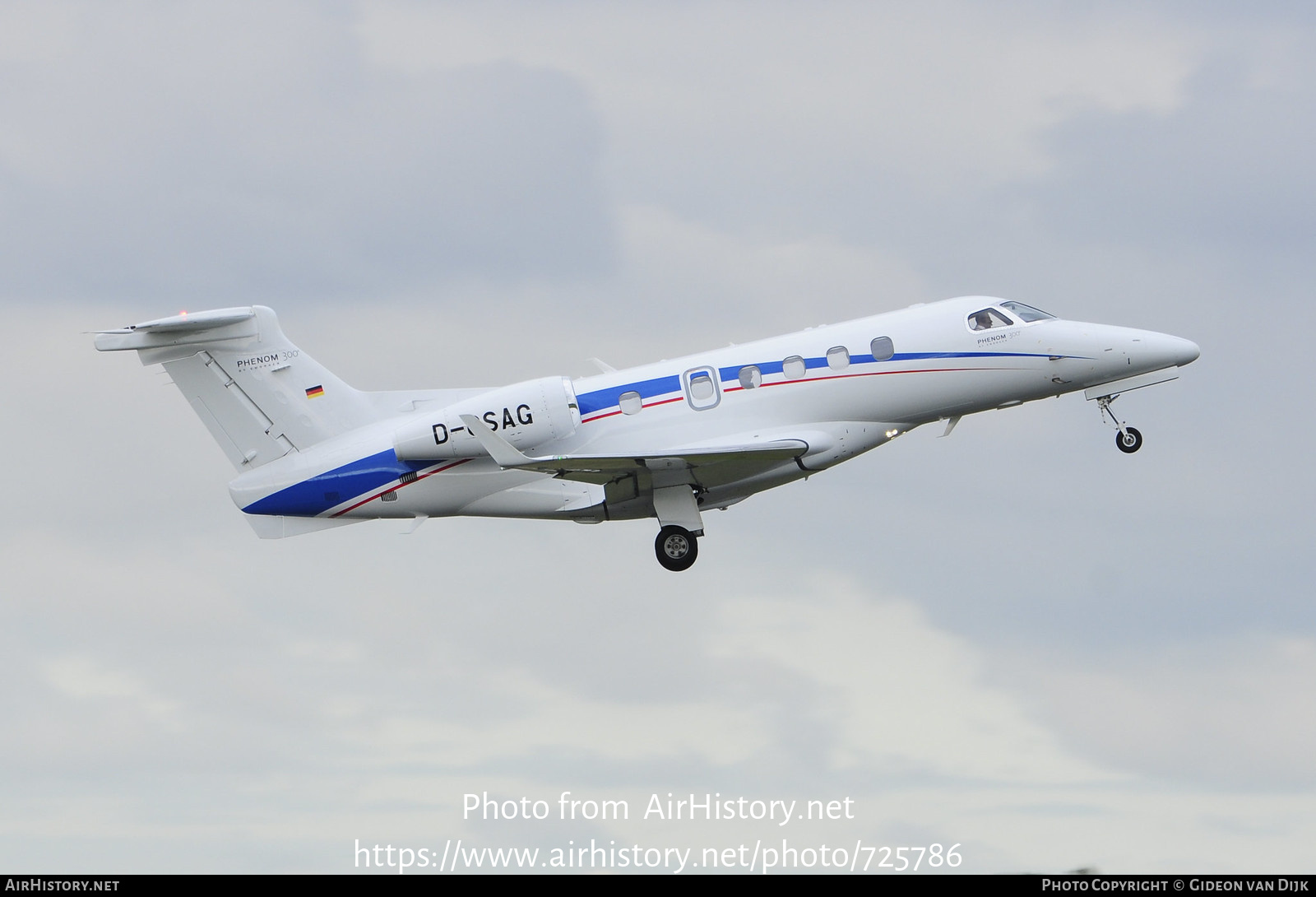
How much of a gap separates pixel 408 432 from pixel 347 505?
1637 millimetres

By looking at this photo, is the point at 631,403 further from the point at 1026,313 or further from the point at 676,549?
the point at 1026,313

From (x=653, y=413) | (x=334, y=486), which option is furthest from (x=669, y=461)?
(x=334, y=486)

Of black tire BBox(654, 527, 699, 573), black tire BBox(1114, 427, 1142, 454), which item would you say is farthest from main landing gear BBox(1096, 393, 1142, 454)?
black tire BBox(654, 527, 699, 573)

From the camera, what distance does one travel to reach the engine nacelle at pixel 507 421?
74.4 feet

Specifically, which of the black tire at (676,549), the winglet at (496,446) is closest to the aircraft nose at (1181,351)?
the black tire at (676,549)

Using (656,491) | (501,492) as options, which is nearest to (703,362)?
(656,491)

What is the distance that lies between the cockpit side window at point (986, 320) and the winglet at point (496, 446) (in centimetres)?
746

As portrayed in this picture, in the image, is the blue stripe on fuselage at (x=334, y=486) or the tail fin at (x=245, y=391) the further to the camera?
the tail fin at (x=245, y=391)

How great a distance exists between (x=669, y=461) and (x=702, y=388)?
5.01ft

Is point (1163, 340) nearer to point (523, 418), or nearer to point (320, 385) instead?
point (523, 418)

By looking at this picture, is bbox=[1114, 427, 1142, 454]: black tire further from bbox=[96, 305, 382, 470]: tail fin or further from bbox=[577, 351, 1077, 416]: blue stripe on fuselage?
bbox=[96, 305, 382, 470]: tail fin

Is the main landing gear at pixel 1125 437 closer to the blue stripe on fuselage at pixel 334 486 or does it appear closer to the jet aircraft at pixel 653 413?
the jet aircraft at pixel 653 413

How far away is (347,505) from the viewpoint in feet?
77.6

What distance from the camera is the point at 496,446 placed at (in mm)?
21266
